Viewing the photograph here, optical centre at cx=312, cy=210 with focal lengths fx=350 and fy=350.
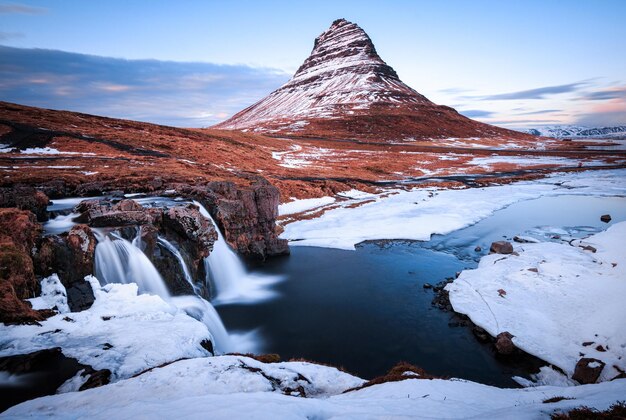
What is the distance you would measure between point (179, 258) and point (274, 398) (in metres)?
12.4

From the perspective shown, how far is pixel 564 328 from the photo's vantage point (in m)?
14.6

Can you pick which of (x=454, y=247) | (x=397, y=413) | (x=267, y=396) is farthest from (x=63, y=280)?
(x=454, y=247)

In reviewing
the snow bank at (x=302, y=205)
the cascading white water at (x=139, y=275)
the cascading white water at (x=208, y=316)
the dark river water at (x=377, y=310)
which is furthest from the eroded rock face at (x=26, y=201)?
the snow bank at (x=302, y=205)

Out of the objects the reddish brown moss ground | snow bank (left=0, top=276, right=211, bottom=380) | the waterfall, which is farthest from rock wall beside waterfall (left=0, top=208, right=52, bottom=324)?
the reddish brown moss ground

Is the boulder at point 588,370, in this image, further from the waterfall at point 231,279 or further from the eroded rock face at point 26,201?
the eroded rock face at point 26,201

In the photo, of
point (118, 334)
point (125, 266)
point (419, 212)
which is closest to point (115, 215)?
point (125, 266)

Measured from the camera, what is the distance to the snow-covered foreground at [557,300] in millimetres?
13244

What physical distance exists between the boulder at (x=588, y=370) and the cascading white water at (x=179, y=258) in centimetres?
1653

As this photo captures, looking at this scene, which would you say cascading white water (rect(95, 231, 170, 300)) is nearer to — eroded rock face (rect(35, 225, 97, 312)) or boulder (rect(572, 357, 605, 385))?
eroded rock face (rect(35, 225, 97, 312))

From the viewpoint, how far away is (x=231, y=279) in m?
22.3

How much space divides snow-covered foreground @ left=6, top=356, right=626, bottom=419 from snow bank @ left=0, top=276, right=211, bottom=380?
4.29ft

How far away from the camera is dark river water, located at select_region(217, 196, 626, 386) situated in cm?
1405

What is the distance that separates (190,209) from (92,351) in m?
11.6

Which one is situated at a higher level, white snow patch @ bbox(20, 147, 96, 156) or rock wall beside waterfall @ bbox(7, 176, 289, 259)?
white snow patch @ bbox(20, 147, 96, 156)
